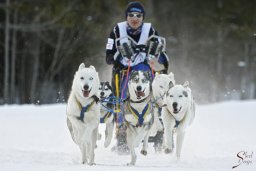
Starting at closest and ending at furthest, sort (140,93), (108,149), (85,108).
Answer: (85,108)
(140,93)
(108,149)

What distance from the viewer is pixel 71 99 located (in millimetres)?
7613

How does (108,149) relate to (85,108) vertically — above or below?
below

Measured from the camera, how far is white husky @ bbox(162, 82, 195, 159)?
27.1ft

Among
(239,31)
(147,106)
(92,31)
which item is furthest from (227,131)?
(239,31)

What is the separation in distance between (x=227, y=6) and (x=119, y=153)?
29.2 m

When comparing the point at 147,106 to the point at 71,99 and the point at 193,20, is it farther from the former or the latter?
the point at 193,20

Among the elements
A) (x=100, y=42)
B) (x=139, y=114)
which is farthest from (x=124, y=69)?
(x=100, y=42)

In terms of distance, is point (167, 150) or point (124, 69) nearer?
point (167, 150)

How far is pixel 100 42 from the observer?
29.8m

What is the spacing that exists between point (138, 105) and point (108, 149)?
219 cm

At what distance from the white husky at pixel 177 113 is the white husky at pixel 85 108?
3.68ft

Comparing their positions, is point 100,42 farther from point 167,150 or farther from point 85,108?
point 85,108

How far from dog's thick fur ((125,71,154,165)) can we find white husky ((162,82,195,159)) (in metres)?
0.36

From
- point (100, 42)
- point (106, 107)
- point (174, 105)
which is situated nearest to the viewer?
point (174, 105)
